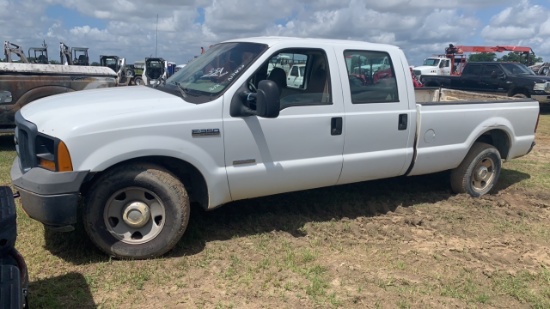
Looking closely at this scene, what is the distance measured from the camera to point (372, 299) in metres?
3.46

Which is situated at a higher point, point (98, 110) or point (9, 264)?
point (98, 110)

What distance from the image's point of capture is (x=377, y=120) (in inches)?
189

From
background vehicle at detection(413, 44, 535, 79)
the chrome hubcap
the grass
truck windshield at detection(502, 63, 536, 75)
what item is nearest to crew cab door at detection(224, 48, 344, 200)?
the grass

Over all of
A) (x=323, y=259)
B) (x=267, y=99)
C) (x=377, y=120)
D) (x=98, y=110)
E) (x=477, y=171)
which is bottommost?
(x=323, y=259)

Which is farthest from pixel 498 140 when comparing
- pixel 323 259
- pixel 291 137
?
pixel 323 259

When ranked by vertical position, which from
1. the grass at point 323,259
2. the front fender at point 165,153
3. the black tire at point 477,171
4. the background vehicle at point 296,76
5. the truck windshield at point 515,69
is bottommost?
the grass at point 323,259

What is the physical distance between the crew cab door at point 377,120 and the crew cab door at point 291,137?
0.45 ft

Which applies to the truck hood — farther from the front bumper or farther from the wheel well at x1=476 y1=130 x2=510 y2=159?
the wheel well at x1=476 y1=130 x2=510 y2=159

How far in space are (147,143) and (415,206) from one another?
3.36 metres

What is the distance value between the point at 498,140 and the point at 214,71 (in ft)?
13.2

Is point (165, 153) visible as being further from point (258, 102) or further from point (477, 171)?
point (477, 171)

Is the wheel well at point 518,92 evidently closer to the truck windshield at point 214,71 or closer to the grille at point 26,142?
the truck windshield at point 214,71

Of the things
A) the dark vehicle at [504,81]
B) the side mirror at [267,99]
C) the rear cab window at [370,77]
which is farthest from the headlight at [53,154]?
the dark vehicle at [504,81]

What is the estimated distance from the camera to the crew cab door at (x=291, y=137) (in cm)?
409
